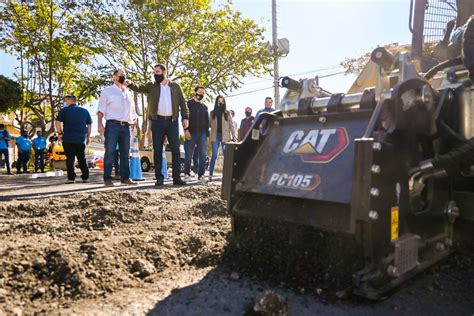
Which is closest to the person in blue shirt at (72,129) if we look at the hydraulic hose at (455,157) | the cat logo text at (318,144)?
the cat logo text at (318,144)

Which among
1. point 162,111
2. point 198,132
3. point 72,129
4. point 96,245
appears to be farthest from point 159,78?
A: point 96,245

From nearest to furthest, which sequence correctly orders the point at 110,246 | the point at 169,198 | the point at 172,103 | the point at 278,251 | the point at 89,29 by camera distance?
the point at 278,251
the point at 110,246
the point at 169,198
the point at 172,103
the point at 89,29

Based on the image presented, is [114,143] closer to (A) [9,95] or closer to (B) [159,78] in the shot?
(B) [159,78]

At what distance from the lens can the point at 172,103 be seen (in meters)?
5.81

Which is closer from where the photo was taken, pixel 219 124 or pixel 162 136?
pixel 162 136

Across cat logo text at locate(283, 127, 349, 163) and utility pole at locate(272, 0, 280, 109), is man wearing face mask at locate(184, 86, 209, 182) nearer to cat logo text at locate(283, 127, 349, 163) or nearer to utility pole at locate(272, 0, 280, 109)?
cat logo text at locate(283, 127, 349, 163)

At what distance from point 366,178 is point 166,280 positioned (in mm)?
1149

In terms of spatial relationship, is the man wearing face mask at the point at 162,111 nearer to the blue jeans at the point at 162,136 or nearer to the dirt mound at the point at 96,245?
the blue jeans at the point at 162,136

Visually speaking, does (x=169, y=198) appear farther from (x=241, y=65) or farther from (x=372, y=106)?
(x=241, y=65)

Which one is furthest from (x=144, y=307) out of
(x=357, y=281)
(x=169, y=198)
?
(x=169, y=198)

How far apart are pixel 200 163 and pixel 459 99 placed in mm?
5325

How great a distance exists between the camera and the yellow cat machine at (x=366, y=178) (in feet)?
5.94

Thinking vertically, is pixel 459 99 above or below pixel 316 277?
above

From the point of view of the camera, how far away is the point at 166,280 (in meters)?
2.12
